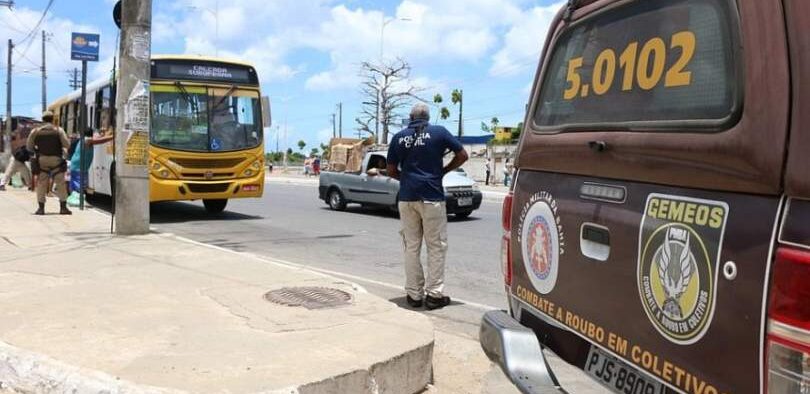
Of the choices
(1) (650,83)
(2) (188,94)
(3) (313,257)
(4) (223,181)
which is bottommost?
(3) (313,257)

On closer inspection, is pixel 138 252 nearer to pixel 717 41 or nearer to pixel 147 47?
pixel 147 47

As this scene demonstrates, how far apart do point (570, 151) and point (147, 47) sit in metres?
7.81

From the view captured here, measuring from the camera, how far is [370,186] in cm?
1530

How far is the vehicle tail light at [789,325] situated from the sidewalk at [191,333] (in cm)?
223

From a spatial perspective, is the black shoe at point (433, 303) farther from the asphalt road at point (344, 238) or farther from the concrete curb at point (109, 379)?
the concrete curb at point (109, 379)

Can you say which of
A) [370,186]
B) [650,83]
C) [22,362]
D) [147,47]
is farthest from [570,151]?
[370,186]

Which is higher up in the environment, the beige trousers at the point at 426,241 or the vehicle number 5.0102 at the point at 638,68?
the vehicle number 5.0102 at the point at 638,68

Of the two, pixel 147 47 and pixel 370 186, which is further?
pixel 370 186

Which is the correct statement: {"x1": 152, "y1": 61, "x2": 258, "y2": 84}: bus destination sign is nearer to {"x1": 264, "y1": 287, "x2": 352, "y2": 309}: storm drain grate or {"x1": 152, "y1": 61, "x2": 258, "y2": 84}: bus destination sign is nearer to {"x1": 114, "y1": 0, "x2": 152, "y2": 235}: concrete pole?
{"x1": 114, "y1": 0, "x2": 152, "y2": 235}: concrete pole

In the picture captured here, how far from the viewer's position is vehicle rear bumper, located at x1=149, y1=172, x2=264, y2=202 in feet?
41.0

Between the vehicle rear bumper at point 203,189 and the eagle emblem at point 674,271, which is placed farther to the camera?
the vehicle rear bumper at point 203,189

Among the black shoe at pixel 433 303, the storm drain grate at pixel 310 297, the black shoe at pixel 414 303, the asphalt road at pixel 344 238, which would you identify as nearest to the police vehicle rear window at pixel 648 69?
the storm drain grate at pixel 310 297

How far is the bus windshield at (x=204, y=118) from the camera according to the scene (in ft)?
41.4

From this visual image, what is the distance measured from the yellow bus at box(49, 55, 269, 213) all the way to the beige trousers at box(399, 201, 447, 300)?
7.73 m
